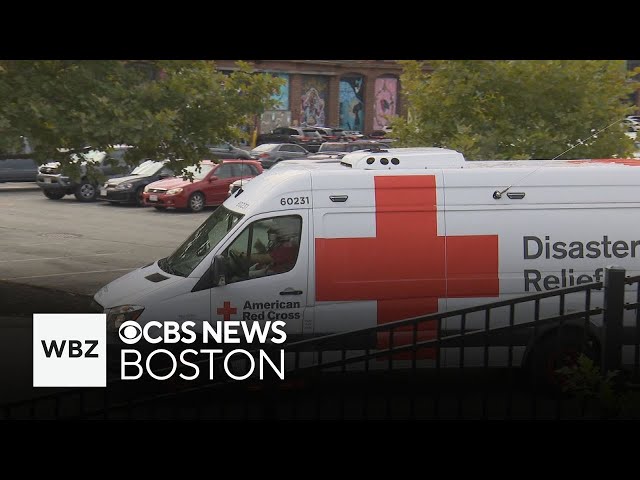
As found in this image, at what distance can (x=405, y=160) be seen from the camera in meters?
9.66

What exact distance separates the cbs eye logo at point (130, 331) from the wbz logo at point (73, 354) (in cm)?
27

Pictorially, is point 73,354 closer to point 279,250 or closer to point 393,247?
point 279,250

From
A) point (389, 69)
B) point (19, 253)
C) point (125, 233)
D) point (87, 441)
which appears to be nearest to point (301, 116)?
point (389, 69)

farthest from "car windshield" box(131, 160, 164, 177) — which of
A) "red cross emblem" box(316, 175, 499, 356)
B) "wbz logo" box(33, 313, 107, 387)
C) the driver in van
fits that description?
"red cross emblem" box(316, 175, 499, 356)

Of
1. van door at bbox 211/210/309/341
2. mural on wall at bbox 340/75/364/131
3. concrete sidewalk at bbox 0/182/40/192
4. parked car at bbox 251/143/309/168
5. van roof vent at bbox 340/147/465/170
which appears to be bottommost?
van door at bbox 211/210/309/341

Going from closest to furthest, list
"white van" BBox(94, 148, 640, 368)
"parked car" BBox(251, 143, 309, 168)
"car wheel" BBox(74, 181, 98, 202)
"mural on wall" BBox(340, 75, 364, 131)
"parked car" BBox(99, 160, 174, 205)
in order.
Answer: "white van" BBox(94, 148, 640, 368), "parked car" BBox(99, 160, 174, 205), "car wheel" BBox(74, 181, 98, 202), "parked car" BBox(251, 143, 309, 168), "mural on wall" BBox(340, 75, 364, 131)

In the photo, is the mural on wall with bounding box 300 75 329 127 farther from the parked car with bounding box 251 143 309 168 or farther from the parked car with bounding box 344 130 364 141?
the parked car with bounding box 251 143 309 168

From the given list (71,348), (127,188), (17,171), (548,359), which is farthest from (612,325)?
(17,171)

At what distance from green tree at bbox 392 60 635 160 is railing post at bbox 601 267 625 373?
932cm

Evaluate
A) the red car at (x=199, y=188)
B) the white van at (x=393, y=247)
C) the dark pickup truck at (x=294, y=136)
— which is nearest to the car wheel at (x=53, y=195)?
the red car at (x=199, y=188)

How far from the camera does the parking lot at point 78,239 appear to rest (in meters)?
16.5

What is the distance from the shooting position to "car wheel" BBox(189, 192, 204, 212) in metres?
26.6
